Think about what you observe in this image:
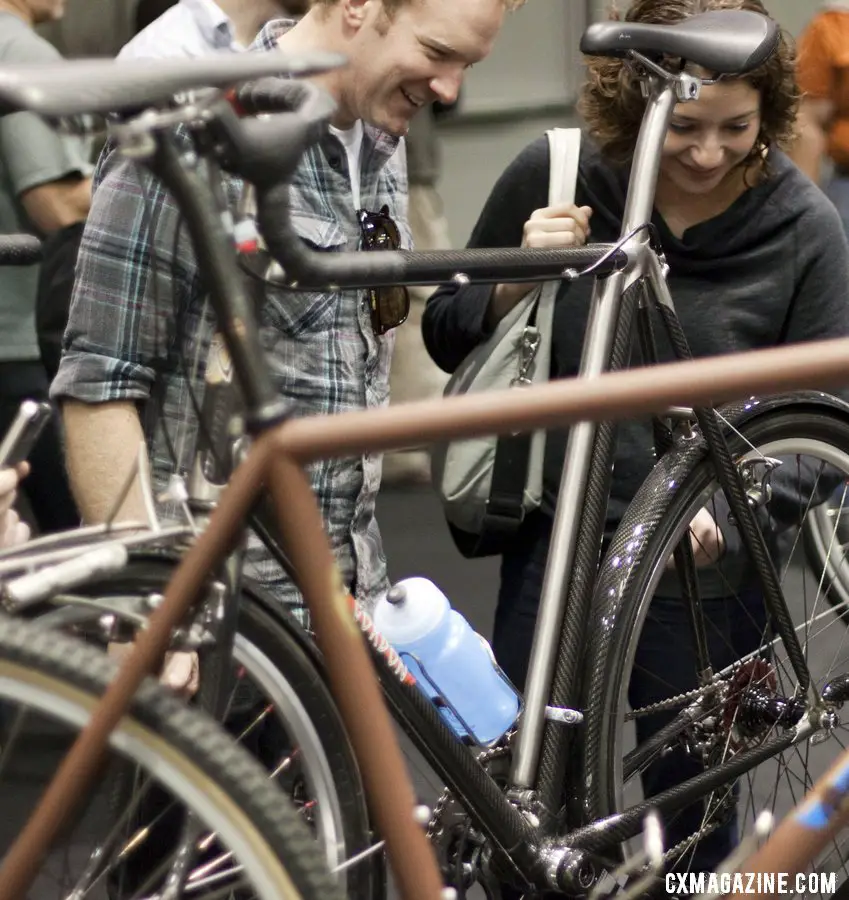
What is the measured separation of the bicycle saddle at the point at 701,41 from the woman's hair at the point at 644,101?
152mm

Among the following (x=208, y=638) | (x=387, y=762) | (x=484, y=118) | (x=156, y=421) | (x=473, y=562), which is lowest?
(x=473, y=562)

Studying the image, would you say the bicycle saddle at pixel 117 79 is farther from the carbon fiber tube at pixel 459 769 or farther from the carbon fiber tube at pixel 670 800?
the carbon fiber tube at pixel 670 800

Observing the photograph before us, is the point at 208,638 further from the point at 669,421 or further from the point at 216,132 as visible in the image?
the point at 669,421

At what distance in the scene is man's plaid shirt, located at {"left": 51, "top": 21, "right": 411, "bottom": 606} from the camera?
1.53 metres

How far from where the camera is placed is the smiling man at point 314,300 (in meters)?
1.55

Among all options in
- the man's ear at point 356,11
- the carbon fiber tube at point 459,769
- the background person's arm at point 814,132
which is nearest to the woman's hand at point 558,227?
the man's ear at point 356,11

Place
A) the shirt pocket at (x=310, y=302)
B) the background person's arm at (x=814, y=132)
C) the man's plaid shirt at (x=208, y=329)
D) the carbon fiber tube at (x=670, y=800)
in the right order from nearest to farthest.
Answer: the man's plaid shirt at (x=208, y=329) < the shirt pocket at (x=310, y=302) < the carbon fiber tube at (x=670, y=800) < the background person's arm at (x=814, y=132)

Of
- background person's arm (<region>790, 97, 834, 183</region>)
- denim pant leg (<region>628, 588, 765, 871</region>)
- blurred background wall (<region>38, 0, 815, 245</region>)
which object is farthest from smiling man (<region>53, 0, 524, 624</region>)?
blurred background wall (<region>38, 0, 815, 245</region>)

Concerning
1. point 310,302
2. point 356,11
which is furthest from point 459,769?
point 356,11

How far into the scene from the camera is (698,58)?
6.18 feet

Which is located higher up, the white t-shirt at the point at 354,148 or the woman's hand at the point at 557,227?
the white t-shirt at the point at 354,148

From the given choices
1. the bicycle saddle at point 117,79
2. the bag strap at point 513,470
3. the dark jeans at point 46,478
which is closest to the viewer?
the bicycle saddle at point 117,79

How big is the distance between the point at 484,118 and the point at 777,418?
414cm

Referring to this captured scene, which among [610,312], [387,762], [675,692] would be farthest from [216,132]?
[675,692]
